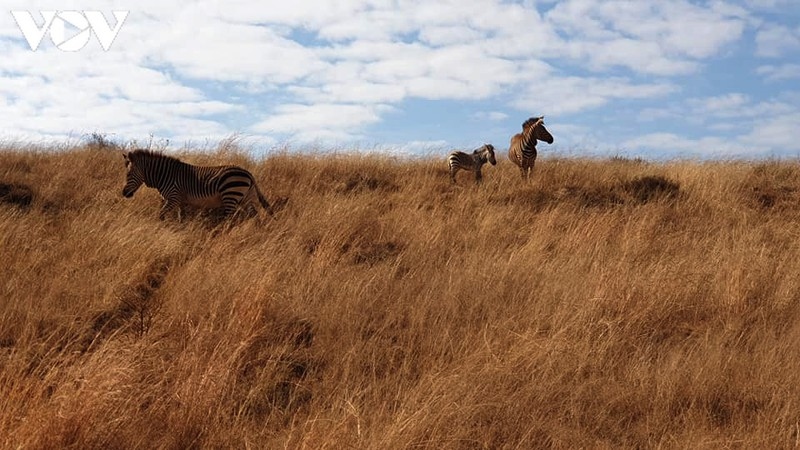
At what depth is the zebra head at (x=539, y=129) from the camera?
45.7ft

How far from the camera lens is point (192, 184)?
9.02 meters

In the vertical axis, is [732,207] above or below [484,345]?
above

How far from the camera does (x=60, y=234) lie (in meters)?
6.94

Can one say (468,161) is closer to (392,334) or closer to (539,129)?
(539,129)

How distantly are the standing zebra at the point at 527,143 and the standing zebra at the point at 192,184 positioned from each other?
539 centimetres

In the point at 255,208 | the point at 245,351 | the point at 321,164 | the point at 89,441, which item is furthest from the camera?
the point at 321,164

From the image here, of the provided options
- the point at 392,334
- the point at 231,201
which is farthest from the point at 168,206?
the point at 392,334

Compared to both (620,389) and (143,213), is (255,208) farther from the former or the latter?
(620,389)

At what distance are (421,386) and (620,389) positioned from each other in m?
1.03

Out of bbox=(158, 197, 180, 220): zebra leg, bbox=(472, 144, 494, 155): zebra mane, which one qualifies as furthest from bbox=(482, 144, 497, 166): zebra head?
bbox=(158, 197, 180, 220): zebra leg

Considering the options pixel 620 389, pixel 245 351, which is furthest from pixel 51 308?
pixel 620 389

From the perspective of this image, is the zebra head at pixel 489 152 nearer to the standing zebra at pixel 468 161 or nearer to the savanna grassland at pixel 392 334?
the standing zebra at pixel 468 161

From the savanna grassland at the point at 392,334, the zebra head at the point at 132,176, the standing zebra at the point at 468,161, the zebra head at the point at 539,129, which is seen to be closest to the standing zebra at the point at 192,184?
the zebra head at the point at 132,176

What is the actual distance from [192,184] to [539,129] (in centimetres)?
758
